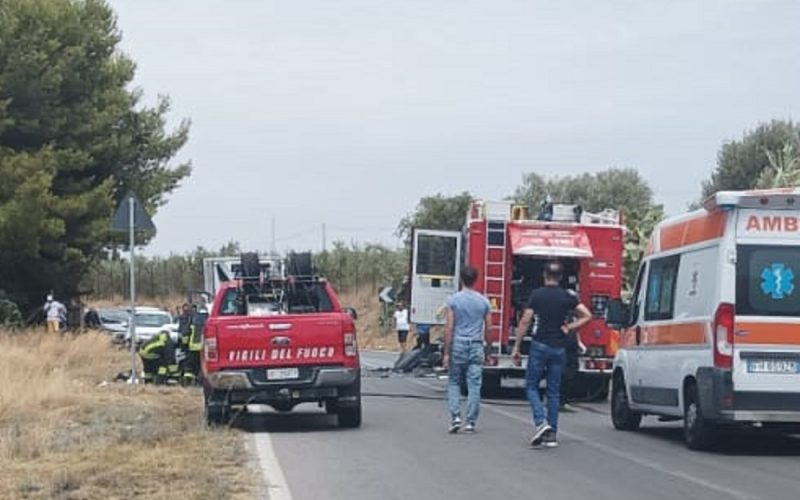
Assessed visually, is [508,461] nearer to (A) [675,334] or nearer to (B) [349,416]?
(A) [675,334]

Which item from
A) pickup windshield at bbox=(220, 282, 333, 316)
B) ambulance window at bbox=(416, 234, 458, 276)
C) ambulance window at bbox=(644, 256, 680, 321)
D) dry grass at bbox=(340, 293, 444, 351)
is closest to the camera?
ambulance window at bbox=(644, 256, 680, 321)

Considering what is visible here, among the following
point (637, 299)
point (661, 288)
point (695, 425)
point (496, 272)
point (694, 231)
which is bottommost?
point (695, 425)

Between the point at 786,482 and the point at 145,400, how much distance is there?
11.4 m

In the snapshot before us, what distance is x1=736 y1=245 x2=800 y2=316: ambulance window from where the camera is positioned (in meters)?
15.0

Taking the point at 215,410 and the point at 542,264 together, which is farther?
the point at 542,264

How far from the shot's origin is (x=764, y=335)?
589 inches

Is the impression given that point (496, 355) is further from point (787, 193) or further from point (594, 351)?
point (787, 193)

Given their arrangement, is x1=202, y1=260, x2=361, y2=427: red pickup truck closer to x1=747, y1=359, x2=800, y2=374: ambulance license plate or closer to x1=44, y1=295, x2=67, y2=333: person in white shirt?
x1=747, y1=359, x2=800, y2=374: ambulance license plate

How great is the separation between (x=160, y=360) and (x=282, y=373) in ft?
28.0

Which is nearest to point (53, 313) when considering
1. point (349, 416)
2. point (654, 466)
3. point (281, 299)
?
point (281, 299)

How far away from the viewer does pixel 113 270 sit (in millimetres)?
70312

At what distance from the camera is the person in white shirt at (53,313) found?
35.7m

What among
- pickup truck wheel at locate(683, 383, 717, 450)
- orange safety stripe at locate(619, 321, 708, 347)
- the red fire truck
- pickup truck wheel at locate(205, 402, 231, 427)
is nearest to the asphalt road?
pickup truck wheel at locate(683, 383, 717, 450)

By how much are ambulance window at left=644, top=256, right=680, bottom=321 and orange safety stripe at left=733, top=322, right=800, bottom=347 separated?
1.75 metres
